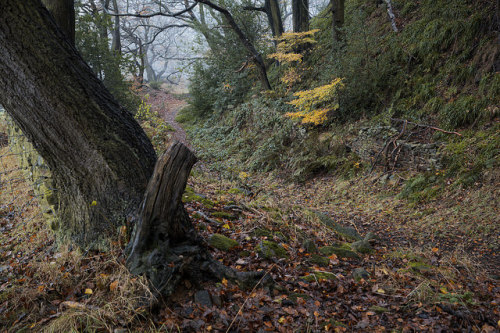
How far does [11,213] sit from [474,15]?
10.3m

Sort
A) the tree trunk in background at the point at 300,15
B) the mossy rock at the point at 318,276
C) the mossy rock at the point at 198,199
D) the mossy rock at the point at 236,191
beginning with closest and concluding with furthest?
the mossy rock at the point at 318,276
the mossy rock at the point at 198,199
the mossy rock at the point at 236,191
the tree trunk in background at the point at 300,15

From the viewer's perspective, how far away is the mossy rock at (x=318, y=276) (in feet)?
10.2

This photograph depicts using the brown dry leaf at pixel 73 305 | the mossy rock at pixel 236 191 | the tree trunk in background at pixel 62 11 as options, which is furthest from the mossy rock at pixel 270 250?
the tree trunk in background at pixel 62 11

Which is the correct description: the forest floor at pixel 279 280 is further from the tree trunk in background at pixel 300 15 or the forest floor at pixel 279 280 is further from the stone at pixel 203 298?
the tree trunk in background at pixel 300 15

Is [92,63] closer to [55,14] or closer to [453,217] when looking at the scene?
[55,14]

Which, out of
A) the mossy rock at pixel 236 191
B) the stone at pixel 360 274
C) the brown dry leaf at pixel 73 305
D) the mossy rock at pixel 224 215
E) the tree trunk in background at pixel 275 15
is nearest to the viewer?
the brown dry leaf at pixel 73 305

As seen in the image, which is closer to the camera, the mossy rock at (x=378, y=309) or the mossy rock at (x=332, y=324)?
the mossy rock at (x=332, y=324)

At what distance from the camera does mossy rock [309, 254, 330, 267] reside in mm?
3598

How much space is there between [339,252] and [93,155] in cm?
317

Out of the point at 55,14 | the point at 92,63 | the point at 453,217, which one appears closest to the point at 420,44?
the point at 453,217

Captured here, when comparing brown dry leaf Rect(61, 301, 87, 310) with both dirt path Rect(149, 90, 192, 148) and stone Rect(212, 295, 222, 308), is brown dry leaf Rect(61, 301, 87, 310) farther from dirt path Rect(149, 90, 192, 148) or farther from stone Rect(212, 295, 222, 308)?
dirt path Rect(149, 90, 192, 148)

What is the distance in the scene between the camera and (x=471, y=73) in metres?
6.72

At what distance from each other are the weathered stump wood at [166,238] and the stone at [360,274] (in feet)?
4.33

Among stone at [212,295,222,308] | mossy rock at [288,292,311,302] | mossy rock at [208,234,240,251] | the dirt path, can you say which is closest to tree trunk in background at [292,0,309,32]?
the dirt path
